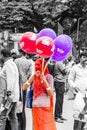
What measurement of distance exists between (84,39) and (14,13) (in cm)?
720

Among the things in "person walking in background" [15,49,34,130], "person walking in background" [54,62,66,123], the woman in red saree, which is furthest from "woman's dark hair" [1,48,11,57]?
"person walking in background" [54,62,66,123]

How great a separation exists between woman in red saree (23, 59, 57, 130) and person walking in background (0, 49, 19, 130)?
0.90 feet

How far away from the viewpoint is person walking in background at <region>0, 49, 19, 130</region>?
747 centimetres

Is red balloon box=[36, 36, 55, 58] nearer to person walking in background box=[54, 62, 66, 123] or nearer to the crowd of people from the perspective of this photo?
the crowd of people

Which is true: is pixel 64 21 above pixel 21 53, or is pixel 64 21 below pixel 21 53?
above

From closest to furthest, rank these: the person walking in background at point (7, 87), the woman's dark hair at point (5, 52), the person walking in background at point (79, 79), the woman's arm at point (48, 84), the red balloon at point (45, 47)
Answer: the red balloon at point (45, 47), the woman's arm at point (48, 84), the person walking in background at point (7, 87), the woman's dark hair at point (5, 52), the person walking in background at point (79, 79)

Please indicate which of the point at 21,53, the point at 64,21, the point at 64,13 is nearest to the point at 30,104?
the point at 21,53

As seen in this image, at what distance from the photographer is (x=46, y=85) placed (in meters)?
7.18

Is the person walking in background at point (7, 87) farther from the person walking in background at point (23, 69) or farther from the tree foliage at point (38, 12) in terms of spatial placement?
the tree foliage at point (38, 12)

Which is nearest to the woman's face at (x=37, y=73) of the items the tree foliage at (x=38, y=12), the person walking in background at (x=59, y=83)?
the person walking in background at (x=59, y=83)

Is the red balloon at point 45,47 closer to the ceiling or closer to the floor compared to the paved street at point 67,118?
closer to the ceiling

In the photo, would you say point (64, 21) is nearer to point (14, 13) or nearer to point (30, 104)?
point (14, 13)

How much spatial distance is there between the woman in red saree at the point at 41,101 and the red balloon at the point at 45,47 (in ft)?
0.96

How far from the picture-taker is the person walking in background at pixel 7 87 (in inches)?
294
